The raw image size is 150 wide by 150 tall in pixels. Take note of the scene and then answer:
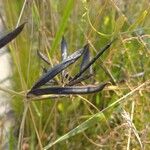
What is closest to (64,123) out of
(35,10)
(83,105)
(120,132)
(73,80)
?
(83,105)

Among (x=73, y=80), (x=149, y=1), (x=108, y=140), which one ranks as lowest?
(x=108, y=140)

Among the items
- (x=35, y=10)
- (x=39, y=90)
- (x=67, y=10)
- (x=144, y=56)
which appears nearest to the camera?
(x=39, y=90)

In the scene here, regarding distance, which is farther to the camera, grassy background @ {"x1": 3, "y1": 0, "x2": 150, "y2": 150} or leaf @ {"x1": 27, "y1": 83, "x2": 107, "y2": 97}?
grassy background @ {"x1": 3, "y1": 0, "x2": 150, "y2": 150}

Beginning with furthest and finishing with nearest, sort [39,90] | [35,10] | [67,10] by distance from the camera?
[35,10]
[67,10]
[39,90]

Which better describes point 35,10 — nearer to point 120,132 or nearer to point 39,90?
point 120,132

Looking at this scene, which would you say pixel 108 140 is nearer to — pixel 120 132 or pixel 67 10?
pixel 120 132

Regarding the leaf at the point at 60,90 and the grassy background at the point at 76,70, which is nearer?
the leaf at the point at 60,90

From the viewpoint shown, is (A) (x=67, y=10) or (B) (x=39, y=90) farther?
(A) (x=67, y=10)

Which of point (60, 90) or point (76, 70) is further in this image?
point (76, 70)

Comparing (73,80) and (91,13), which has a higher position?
(91,13)
